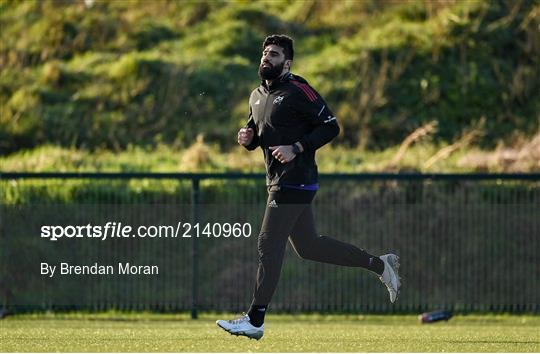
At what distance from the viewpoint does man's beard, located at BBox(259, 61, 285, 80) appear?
8.94 metres

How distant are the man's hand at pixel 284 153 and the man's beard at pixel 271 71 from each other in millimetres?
492

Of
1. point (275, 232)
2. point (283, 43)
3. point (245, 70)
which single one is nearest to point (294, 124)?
point (283, 43)

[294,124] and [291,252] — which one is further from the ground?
[294,124]

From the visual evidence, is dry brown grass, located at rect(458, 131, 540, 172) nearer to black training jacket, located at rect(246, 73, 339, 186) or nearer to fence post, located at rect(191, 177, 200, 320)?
fence post, located at rect(191, 177, 200, 320)

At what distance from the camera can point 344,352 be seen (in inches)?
359

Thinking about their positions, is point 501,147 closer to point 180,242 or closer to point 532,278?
point 532,278

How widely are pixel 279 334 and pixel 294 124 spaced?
8.58ft

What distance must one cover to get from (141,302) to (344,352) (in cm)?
515

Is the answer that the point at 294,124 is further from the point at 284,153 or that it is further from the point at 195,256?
the point at 195,256

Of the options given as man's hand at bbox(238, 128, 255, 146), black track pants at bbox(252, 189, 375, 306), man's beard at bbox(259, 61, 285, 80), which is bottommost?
black track pants at bbox(252, 189, 375, 306)

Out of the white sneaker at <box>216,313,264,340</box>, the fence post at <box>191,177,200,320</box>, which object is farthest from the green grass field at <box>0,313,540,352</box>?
the white sneaker at <box>216,313,264,340</box>

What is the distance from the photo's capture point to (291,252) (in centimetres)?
1433

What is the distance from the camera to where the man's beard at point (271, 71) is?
8.94 metres

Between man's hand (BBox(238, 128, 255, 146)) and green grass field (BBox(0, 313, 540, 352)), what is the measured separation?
1455mm
